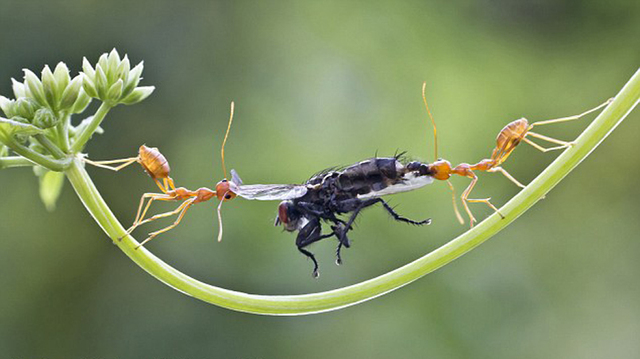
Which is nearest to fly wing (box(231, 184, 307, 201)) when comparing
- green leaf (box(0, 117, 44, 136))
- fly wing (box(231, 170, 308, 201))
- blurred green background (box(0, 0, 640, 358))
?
fly wing (box(231, 170, 308, 201))

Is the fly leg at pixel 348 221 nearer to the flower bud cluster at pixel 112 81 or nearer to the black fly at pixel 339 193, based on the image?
the black fly at pixel 339 193

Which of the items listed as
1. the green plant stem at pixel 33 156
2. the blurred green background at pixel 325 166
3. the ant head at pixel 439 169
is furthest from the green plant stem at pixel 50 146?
the blurred green background at pixel 325 166

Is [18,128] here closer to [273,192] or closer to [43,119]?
[43,119]

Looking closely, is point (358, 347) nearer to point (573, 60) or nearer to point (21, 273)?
point (21, 273)

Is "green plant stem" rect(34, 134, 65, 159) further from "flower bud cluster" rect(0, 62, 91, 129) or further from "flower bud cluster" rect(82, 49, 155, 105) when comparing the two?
"flower bud cluster" rect(82, 49, 155, 105)

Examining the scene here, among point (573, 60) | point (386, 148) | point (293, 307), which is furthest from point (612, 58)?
point (293, 307)
